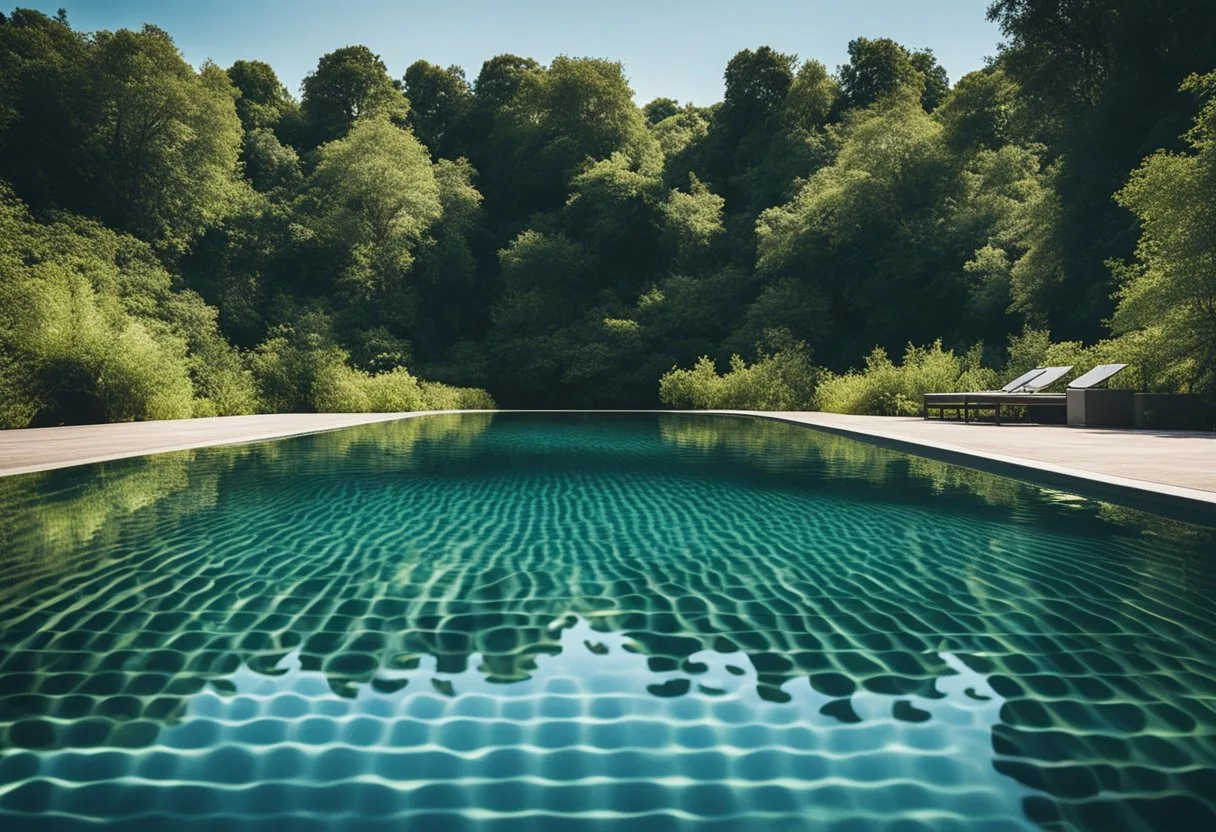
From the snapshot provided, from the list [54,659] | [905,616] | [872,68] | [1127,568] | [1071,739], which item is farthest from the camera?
[872,68]

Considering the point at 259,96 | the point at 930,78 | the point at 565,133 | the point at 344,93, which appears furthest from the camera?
the point at 259,96

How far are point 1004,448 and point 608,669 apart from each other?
6718mm

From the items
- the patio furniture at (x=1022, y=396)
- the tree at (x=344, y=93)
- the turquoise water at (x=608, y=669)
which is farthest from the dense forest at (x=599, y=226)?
the turquoise water at (x=608, y=669)

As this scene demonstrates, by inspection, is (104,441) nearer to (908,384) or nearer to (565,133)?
(908,384)

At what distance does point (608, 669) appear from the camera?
2625 millimetres

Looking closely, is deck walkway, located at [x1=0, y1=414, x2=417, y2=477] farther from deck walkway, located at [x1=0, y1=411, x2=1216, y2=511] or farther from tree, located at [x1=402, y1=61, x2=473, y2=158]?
tree, located at [x1=402, y1=61, x2=473, y2=158]

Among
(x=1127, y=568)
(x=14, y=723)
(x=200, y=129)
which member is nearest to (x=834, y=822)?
(x=14, y=723)

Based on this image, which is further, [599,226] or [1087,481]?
[599,226]

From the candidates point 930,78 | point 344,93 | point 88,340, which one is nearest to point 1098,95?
point 930,78

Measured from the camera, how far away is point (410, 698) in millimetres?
2377

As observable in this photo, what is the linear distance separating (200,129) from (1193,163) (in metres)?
26.9

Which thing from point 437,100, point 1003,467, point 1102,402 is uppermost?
point 437,100

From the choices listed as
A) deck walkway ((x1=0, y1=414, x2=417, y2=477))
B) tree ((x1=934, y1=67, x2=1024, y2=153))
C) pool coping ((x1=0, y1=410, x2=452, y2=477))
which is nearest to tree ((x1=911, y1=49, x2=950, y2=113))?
tree ((x1=934, y1=67, x2=1024, y2=153))

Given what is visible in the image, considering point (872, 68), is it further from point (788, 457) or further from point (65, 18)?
point (65, 18)
